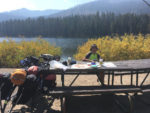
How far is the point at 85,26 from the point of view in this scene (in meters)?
81.1

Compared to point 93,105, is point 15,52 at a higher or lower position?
higher

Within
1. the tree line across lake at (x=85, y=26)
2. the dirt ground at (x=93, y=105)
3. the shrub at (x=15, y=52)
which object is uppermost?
the tree line across lake at (x=85, y=26)

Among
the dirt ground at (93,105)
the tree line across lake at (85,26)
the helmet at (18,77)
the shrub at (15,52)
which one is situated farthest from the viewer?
the tree line across lake at (85,26)

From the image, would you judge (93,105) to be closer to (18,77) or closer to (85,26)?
(18,77)

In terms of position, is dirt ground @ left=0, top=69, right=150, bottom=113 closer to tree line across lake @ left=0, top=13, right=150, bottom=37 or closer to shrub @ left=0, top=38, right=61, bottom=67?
shrub @ left=0, top=38, right=61, bottom=67

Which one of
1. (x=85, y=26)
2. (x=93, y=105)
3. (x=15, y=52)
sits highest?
(x=85, y=26)

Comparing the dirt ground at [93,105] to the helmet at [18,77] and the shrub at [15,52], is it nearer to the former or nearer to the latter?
the helmet at [18,77]

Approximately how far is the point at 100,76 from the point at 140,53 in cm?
476

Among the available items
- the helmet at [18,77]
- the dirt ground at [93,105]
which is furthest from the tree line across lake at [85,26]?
the helmet at [18,77]

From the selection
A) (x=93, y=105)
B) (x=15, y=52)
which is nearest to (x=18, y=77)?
(x=93, y=105)

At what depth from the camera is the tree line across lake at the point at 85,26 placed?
7056cm

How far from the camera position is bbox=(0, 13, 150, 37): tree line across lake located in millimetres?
70562

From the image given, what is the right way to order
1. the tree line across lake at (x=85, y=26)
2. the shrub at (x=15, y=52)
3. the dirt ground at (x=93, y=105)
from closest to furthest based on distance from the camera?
the dirt ground at (x=93, y=105), the shrub at (x=15, y=52), the tree line across lake at (x=85, y=26)

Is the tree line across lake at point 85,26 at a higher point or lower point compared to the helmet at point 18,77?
higher
